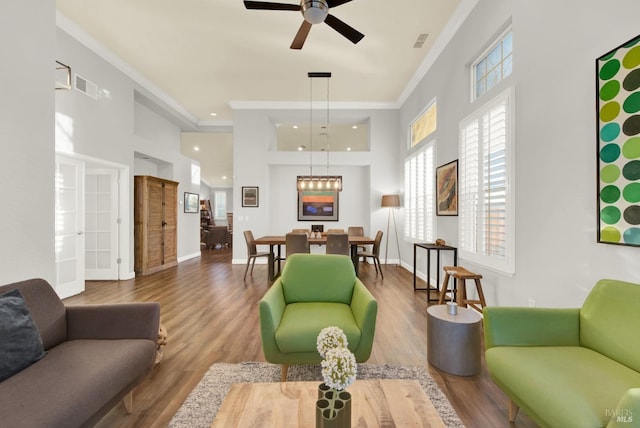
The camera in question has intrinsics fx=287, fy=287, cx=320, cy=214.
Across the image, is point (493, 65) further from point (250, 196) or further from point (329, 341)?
point (250, 196)

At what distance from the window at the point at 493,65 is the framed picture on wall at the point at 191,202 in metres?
7.01

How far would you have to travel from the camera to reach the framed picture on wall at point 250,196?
22.4 ft

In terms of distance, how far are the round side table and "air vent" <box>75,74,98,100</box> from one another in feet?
18.7

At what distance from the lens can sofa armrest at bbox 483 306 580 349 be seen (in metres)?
1.70

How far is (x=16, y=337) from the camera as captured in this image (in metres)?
1.42

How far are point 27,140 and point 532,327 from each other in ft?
11.8

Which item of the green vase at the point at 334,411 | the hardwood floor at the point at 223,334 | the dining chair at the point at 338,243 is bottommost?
the hardwood floor at the point at 223,334

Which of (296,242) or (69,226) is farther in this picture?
(296,242)

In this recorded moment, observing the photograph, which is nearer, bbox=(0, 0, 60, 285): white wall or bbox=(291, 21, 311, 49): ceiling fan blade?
bbox=(0, 0, 60, 285): white wall

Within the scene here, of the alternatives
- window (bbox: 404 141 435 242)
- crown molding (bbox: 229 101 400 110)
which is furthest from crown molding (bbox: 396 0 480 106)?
window (bbox: 404 141 435 242)

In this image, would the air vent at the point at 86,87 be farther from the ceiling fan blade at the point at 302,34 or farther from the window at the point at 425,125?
the window at the point at 425,125

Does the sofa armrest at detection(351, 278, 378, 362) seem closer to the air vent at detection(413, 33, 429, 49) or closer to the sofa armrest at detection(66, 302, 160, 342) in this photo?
the sofa armrest at detection(66, 302, 160, 342)

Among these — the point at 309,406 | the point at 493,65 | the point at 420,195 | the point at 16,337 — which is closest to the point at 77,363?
the point at 16,337

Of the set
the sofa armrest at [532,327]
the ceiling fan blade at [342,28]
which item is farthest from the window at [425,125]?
the sofa armrest at [532,327]
